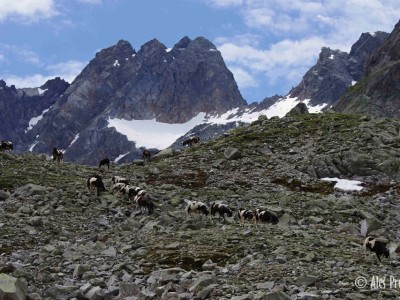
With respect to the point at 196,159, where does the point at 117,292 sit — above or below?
below

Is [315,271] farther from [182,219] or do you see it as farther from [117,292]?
[182,219]

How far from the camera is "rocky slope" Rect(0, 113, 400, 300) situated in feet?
53.0

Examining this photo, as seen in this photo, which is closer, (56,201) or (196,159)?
(56,201)

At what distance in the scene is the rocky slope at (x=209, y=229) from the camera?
1614 centimetres

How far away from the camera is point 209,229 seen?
25844 millimetres

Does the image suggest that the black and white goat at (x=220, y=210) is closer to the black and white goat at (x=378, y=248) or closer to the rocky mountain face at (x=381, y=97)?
the black and white goat at (x=378, y=248)

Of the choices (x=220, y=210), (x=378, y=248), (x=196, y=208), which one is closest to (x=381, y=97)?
(x=220, y=210)

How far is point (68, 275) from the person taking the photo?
1867cm

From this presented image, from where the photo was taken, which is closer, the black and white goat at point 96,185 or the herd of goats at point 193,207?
the herd of goats at point 193,207

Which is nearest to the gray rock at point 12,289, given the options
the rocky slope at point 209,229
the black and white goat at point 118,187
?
the rocky slope at point 209,229

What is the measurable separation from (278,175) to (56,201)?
25.9 metres

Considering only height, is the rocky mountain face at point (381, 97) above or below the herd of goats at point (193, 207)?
above

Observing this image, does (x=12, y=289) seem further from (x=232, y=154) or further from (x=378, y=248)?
(x=232, y=154)

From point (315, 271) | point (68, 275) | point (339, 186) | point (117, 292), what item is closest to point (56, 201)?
point (68, 275)
